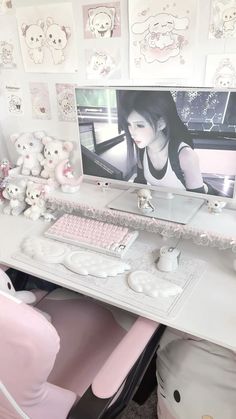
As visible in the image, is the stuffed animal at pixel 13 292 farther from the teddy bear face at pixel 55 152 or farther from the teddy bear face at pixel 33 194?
the teddy bear face at pixel 55 152

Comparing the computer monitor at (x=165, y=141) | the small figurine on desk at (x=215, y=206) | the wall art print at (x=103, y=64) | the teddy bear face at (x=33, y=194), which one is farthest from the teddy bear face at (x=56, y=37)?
the small figurine on desk at (x=215, y=206)

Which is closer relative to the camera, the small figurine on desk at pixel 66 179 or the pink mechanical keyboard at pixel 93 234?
the pink mechanical keyboard at pixel 93 234

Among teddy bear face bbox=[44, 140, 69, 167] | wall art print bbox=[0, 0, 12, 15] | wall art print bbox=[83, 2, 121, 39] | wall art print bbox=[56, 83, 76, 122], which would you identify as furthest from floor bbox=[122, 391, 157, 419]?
wall art print bbox=[0, 0, 12, 15]

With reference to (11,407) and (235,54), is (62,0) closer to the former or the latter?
(235,54)

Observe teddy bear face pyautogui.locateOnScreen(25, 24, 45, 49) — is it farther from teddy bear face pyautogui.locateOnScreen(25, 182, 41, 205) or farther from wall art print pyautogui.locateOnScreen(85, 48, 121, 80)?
teddy bear face pyautogui.locateOnScreen(25, 182, 41, 205)

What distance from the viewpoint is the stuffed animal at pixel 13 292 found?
40.1 inches

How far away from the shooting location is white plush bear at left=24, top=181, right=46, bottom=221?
4.44 feet

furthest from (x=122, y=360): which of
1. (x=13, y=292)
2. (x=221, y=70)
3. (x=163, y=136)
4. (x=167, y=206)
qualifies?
(x=221, y=70)

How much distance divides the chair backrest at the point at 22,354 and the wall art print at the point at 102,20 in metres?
0.94

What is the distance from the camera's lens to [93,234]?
1199 millimetres

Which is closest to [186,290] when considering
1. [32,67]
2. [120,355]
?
[120,355]

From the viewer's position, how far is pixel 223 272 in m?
1.06

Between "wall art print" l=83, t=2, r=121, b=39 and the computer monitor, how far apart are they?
0.76 ft

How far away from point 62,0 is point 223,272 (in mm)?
1094
